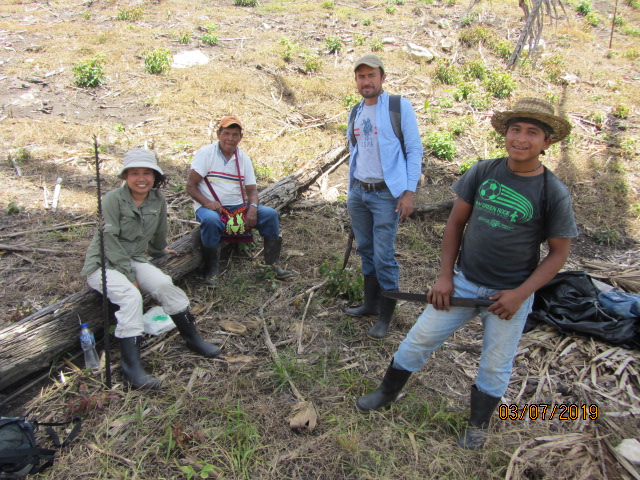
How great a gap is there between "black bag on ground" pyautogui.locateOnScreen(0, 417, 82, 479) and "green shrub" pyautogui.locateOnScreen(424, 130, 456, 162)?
7460 mm

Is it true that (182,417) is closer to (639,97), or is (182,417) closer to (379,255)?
(379,255)

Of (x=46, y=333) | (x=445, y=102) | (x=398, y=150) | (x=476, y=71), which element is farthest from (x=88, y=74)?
(x=476, y=71)

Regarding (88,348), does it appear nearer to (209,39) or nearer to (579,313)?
(579,313)

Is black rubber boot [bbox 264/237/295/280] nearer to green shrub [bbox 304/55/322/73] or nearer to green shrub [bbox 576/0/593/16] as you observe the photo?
green shrub [bbox 304/55/322/73]

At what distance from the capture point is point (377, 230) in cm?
394

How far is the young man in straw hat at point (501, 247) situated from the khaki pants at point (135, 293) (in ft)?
6.44

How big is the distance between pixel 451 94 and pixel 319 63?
3.76 m

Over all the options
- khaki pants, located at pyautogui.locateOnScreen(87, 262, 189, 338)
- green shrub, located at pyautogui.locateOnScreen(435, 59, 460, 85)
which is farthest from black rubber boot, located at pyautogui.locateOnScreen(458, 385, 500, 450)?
green shrub, located at pyautogui.locateOnScreen(435, 59, 460, 85)

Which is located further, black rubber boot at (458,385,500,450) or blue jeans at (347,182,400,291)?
blue jeans at (347,182,400,291)

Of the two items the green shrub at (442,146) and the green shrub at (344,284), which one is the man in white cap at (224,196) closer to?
the green shrub at (344,284)

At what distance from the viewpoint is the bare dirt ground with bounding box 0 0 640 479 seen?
2973 millimetres

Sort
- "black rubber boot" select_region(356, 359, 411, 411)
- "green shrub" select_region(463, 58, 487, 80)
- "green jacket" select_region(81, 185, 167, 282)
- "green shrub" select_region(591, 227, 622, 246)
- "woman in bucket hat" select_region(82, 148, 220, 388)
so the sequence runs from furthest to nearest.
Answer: "green shrub" select_region(463, 58, 487, 80)
"green shrub" select_region(591, 227, 622, 246)
"green jacket" select_region(81, 185, 167, 282)
"woman in bucket hat" select_region(82, 148, 220, 388)
"black rubber boot" select_region(356, 359, 411, 411)

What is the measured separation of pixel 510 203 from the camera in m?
2.53

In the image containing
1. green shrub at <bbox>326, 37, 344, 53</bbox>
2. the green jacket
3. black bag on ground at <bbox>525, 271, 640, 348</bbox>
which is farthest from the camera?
green shrub at <bbox>326, 37, 344, 53</bbox>
